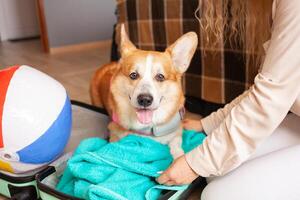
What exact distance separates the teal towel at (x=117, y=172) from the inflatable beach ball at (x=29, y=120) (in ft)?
0.36

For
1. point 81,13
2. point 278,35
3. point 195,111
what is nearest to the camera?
point 278,35

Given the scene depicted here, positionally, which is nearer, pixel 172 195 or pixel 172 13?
pixel 172 195

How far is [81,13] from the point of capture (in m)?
3.88

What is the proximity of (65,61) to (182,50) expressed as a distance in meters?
2.29

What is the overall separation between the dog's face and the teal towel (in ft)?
0.46

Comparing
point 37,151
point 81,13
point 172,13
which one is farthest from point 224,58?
point 81,13

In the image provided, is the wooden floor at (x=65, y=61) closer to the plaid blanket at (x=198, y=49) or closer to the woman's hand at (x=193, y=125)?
the plaid blanket at (x=198, y=49)

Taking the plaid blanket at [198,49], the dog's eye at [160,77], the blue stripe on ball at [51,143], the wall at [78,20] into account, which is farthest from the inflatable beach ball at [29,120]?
the wall at [78,20]

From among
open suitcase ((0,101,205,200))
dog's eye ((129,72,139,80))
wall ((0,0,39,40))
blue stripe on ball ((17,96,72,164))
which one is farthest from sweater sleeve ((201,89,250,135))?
wall ((0,0,39,40))

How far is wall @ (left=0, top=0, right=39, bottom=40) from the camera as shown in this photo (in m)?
4.56

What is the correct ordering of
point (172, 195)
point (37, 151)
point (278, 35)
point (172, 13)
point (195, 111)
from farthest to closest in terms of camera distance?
point (195, 111) < point (172, 13) < point (37, 151) < point (172, 195) < point (278, 35)

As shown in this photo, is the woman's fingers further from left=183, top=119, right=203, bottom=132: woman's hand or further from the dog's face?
left=183, top=119, right=203, bottom=132: woman's hand

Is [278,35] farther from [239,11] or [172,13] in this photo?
[172,13]

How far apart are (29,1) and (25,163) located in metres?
4.05
